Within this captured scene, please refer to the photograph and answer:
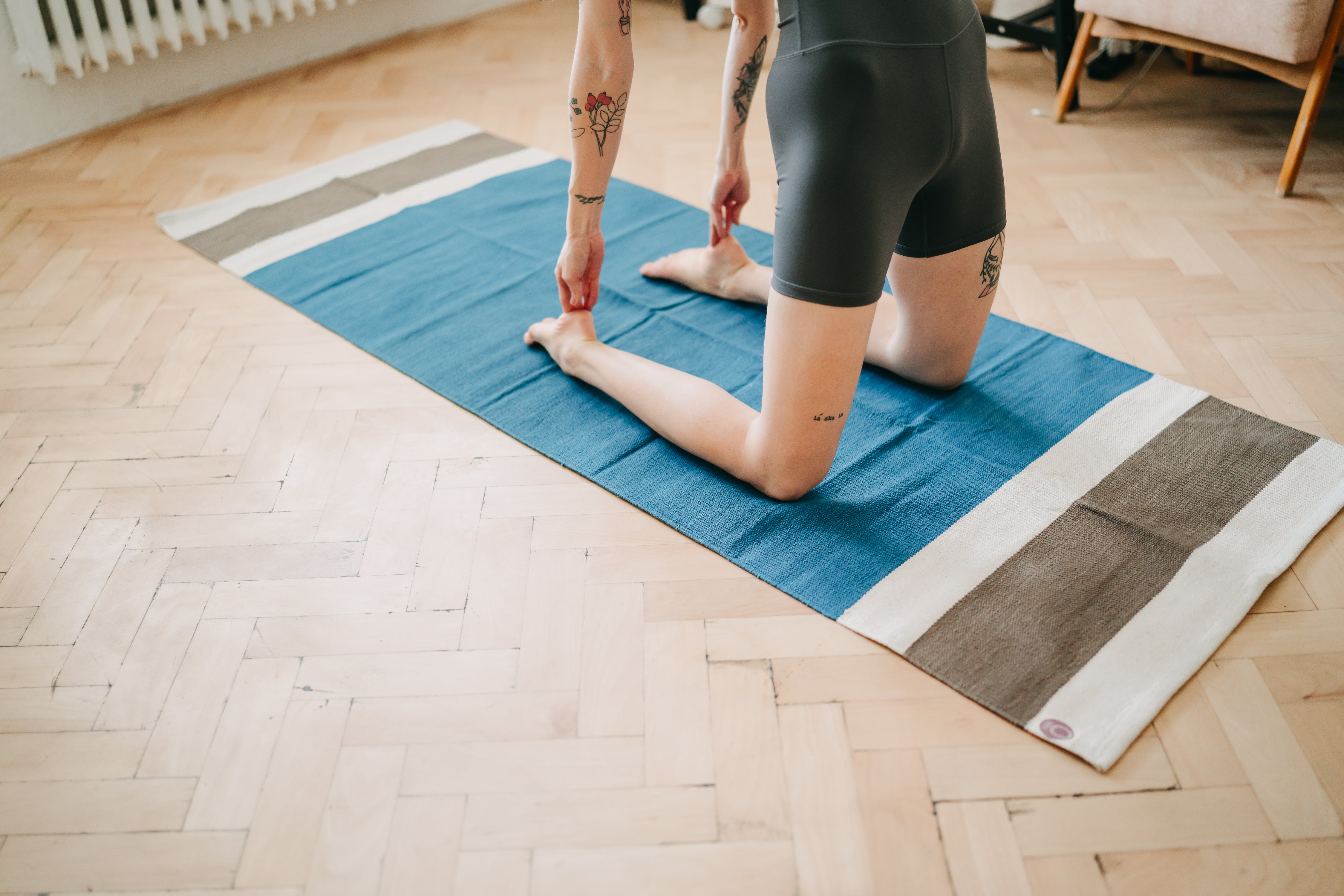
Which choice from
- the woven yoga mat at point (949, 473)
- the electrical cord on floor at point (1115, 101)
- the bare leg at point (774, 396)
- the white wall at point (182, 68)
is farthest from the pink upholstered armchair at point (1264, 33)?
the white wall at point (182, 68)

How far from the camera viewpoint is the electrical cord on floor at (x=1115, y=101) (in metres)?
2.79

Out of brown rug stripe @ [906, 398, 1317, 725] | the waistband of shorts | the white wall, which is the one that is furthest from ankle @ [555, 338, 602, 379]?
the white wall

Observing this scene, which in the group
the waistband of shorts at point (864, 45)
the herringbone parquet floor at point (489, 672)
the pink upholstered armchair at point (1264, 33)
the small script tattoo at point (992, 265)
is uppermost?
the waistband of shorts at point (864, 45)

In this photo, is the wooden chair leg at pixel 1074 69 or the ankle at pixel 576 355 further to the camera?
the wooden chair leg at pixel 1074 69

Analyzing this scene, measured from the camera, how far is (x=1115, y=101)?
2855 mm

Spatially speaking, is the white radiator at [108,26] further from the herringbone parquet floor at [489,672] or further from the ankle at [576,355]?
the ankle at [576,355]

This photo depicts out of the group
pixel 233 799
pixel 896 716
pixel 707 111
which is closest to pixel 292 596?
pixel 233 799

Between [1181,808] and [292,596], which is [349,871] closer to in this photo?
[292,596]

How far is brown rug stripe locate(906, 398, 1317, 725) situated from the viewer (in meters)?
1.21

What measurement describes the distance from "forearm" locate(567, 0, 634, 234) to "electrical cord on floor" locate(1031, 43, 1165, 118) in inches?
69.3

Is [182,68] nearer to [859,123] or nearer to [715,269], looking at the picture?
[715,269]

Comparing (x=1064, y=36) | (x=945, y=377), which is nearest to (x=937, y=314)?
(x=945, y=377)

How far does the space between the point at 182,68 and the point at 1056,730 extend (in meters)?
3.00

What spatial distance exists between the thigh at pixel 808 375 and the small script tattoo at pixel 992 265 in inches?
10.6
